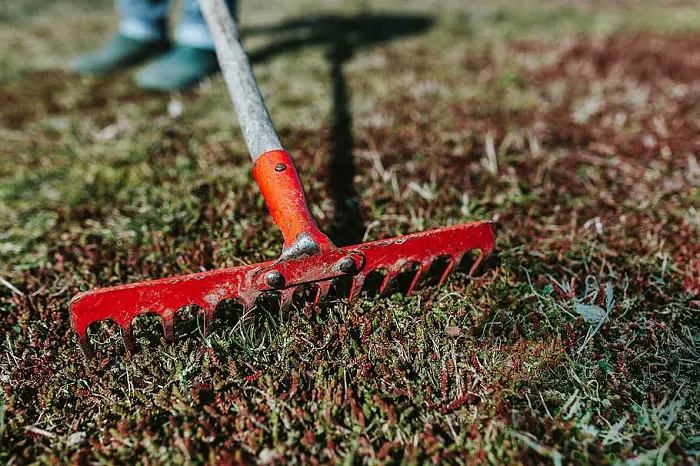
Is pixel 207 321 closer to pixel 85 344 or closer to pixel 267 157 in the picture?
pixel 85 344

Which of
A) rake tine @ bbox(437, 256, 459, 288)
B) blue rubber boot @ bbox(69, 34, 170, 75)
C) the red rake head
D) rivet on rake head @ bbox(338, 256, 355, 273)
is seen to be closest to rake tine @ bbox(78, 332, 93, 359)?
the red rake head

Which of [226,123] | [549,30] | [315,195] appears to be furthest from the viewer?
[549,30]

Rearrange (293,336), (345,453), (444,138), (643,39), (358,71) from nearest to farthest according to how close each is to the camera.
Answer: (345,453), (293,336), (444,138), (358,71), (643,39)

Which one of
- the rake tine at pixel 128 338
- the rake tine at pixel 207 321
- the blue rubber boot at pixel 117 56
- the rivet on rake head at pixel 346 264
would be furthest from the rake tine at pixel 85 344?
the blue rubber boot at pixel 117 56

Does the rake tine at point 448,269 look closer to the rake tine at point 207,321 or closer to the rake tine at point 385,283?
the rake tine at point 385,283

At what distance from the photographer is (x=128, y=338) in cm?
178

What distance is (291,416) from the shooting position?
5.50ft

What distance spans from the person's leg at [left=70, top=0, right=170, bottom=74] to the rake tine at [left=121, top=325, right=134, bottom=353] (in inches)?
145

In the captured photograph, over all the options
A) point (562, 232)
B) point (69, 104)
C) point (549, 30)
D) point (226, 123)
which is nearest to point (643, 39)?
point (549, 30)

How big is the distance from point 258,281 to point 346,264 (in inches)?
12.1

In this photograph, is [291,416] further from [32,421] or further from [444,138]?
[444,138]

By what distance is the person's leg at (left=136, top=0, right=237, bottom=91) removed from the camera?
Answer: 169 inches

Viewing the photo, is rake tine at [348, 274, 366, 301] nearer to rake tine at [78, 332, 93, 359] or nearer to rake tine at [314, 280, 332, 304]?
rake tine at [314, 280, 332, 304]

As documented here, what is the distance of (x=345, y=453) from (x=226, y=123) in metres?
2.68
